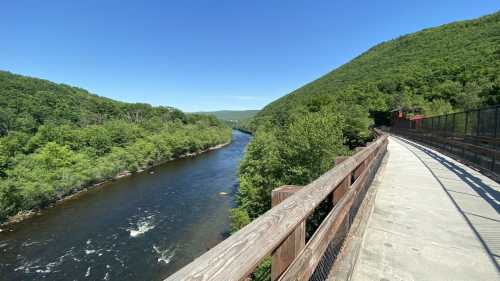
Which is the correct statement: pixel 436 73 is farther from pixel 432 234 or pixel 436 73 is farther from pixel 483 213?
pixel 432 234

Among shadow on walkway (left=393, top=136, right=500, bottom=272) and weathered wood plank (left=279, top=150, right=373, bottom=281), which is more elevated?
weathered wood plank (left=279, top=150, right=373, bottom=281)

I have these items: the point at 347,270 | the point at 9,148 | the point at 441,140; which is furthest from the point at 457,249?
the point at 9,148

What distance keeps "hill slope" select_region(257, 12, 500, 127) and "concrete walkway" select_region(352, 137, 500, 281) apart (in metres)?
41.8

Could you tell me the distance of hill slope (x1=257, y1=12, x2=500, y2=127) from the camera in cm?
4703

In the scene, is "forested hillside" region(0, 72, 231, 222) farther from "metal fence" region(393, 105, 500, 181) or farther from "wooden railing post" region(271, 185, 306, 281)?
"metal fence" region(393, 105, 500, 181)

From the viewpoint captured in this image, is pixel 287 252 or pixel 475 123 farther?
pixel 475 123

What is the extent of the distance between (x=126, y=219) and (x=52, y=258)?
5.47m

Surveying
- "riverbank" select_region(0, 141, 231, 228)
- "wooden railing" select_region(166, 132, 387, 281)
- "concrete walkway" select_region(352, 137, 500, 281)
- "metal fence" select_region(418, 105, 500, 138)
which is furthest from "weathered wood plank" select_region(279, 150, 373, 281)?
"riverbank" select_region(0, 141, 231, 228)

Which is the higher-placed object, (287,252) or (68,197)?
(287,252)

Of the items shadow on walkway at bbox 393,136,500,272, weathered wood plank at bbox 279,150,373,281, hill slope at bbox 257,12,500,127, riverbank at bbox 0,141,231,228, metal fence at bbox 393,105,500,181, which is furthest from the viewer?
hill slope at bbox 257,12,500,127

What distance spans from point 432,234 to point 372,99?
222 feet

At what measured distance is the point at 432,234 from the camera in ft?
11.4

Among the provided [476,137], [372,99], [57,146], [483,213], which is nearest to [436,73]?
[372,99]

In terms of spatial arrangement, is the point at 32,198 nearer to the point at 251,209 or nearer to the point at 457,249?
the point at 251,209
